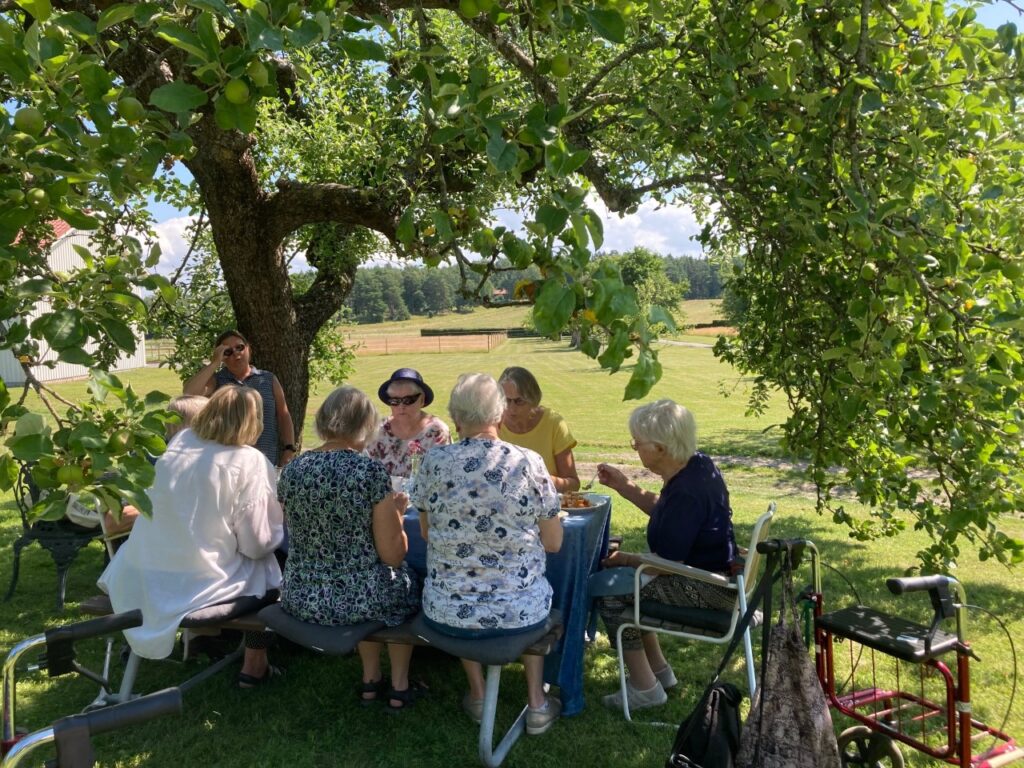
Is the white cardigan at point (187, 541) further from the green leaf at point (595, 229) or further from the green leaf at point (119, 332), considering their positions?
the green leaf at point (595, 229)

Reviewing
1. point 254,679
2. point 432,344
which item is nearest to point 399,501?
point 254,679

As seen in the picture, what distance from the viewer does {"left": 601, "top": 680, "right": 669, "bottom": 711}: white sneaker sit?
147 inches

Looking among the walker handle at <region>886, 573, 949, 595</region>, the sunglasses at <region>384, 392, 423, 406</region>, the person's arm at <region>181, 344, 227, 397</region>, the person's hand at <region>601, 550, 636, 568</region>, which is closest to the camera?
the walker handle at <region>886, 573, 949, 595</region>

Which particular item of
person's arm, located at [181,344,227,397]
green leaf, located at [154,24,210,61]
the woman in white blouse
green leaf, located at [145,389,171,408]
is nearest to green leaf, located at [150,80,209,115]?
green leaf, located at [154,24,210,61]

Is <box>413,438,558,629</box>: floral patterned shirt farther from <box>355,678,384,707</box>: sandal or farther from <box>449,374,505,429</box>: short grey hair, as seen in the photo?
<box>355,678,384,707</box>: sandal

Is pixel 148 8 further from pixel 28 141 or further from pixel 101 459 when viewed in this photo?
pixel 101 459

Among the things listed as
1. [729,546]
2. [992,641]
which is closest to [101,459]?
[729,546]

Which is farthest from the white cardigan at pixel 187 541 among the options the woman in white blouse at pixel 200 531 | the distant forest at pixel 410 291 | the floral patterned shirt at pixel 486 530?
the distant forest at pixel 410 291

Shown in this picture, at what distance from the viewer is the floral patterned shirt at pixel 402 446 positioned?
15.4 ft

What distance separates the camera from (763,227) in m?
3.29

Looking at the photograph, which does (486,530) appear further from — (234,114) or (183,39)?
(183,39)

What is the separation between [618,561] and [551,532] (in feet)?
2.93

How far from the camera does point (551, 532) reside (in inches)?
130

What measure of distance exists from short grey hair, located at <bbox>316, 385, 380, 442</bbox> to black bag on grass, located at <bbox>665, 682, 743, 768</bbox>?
5.87 ft
